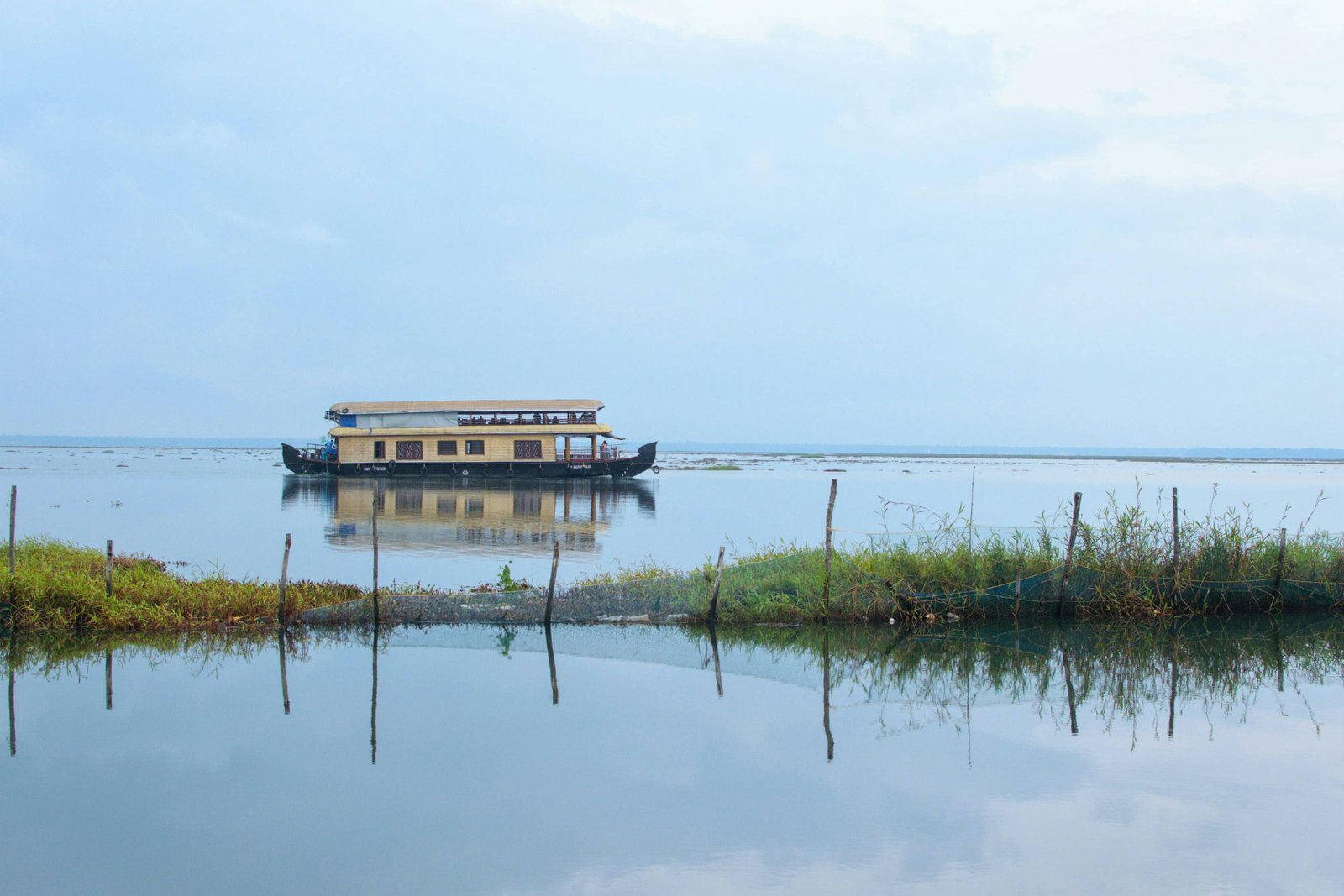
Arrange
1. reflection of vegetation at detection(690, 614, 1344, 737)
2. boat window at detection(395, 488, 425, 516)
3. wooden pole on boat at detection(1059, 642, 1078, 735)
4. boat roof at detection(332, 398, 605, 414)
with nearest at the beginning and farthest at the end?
wooden pole on boat at detection(1059, 642, 1078, 735) < reflection of vegetation at detection(690, 614, 1344, 737) < boat window at detection(395, 488, 425, 516) < boat roof at detection(332, 398, 605, 414)

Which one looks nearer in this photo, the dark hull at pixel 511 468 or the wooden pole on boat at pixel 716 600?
the wooden pole on boat at pixel 716 600

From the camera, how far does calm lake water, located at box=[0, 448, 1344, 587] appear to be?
21.3 metres

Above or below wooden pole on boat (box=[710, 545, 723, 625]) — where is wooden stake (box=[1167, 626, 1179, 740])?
below

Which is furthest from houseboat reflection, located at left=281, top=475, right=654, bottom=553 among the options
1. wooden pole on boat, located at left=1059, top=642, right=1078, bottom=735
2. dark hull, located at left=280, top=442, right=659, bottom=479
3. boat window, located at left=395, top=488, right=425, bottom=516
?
wooden pole on boat, located at left=1059, top=642, right=1078, bottom=735

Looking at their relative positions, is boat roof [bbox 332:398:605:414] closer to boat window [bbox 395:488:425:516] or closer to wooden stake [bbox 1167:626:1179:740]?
boat window [bbox 395:488:425:516]

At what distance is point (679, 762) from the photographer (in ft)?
29.5

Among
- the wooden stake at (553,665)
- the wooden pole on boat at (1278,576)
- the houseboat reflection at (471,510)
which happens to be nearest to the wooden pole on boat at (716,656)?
the wooden stake at (553,665)

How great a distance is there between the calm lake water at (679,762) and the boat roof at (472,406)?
2978cm

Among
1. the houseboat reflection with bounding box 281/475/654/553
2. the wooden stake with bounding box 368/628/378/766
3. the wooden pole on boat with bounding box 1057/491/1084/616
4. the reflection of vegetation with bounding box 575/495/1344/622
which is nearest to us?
the wooden stake with bounding box 368/628/378/766

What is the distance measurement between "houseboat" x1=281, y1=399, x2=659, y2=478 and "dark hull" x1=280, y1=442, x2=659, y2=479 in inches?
1.4

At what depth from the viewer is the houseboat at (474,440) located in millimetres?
42625

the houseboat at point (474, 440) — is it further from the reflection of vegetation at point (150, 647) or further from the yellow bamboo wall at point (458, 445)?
the reflection of vegetation at point (150, 647)

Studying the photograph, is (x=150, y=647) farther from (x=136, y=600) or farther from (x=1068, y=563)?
(x=1068, y=563)

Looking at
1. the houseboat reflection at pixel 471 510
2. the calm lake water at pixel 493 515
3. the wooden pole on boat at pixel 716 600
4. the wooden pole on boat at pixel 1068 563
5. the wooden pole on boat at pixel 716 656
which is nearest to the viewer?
the wooden pole on boat at pixel 716 656
